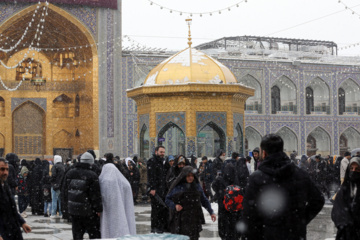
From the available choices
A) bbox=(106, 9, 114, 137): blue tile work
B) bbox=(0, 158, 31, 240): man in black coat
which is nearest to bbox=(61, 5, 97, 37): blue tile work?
bbox=(106, 9, 114, 137): blue tile work

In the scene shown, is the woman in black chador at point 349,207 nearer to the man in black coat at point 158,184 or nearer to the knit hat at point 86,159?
the knit hat at point 86,159

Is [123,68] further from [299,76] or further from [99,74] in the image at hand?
[299,76]

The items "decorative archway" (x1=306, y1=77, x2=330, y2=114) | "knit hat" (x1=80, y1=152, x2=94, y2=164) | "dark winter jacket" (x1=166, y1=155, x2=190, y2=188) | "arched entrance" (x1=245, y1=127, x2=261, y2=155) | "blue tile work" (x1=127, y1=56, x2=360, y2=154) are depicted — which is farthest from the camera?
"decorative archway" (x1=306, y1=77, x2=330, y2=114)

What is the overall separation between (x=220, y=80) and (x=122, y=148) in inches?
471

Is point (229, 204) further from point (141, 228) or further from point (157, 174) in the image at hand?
point (141, 228)

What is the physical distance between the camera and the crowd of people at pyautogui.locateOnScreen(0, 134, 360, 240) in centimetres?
298

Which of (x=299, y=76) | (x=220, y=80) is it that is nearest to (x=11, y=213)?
(x=220, y=80)

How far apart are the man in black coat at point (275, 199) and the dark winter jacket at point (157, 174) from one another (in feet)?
12.8

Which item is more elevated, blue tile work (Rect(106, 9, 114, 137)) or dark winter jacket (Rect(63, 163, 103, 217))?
blue tile work (Rect(106, 9, 114, 137))

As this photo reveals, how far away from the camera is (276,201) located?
2.98 metres

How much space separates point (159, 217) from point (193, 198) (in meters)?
1.85

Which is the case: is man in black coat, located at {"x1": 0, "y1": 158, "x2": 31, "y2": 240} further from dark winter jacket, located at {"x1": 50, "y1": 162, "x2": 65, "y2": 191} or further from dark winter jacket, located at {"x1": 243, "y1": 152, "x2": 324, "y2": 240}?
dark winter jacket, located at {"x1": 50, "y1": 162, "x2": 65, "y2": 191}

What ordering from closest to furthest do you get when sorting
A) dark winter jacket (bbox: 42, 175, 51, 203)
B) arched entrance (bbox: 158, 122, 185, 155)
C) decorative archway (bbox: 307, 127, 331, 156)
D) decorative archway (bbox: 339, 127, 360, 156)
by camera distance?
1. dark winter jacket (bbox: 42, 175, 51, 203)
2. arched entrance (bbox: 158, 122, 185, 155)
3. decorative archway (bbox: 307, 127, 331, 156)
4. decorative archway (bbox: 339, 127, 360, 156)

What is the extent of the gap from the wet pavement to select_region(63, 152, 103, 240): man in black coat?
2.07m
